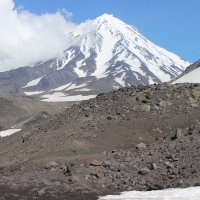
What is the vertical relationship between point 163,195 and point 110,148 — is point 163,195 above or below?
below

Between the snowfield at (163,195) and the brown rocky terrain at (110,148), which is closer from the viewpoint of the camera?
the snowfield at (163,195)

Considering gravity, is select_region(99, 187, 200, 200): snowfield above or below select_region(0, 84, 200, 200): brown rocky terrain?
below

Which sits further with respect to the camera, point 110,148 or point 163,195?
point 110,148

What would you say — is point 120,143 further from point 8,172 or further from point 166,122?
point 8,172

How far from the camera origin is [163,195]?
26.2m

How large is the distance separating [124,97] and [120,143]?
823cm

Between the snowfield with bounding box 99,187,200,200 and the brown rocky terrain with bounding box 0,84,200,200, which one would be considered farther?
the brown rocky terrain with bounding box 0,84,200,200

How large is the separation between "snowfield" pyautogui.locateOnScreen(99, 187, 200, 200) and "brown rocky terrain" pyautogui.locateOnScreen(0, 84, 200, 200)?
108cm

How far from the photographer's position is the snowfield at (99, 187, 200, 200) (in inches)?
1006

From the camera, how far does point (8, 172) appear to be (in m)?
32.2

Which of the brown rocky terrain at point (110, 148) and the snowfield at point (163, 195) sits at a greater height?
the brown rocky terrain at point (110, 148)

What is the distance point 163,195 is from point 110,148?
10.5 meters

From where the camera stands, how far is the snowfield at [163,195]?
25.5 meters

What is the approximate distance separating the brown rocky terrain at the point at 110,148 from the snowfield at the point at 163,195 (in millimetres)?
1083
